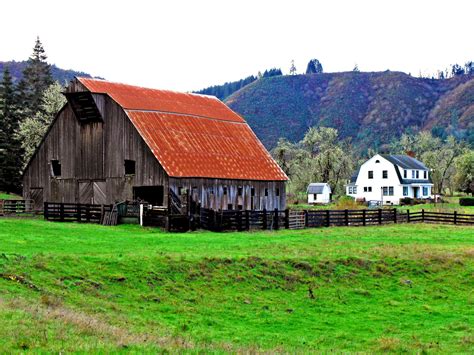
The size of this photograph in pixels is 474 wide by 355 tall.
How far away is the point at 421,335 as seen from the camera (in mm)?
19891

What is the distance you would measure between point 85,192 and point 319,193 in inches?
2340

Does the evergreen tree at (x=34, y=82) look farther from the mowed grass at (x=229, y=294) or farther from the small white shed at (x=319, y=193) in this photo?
the mowed grass at (x=229, y=294)

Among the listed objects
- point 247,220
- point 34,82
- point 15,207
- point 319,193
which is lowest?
point 247,220

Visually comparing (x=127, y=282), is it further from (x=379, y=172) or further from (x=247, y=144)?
(x=379, y=172)

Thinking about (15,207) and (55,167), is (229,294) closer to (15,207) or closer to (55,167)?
(15,207)

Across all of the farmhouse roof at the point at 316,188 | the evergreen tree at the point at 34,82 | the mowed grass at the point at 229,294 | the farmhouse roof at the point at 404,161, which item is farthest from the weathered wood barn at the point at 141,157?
the farmhouse roof at the point at 316,188

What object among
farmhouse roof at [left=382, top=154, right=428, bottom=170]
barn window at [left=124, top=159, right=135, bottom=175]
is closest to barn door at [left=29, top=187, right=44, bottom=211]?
barn window at [left=124, top=159, right=135, bottom=175]

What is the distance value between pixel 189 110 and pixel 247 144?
6108 mm

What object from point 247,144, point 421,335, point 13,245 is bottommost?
point 421,335

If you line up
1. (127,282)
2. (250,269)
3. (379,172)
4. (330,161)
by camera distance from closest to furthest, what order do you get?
(127,282), (250,269), (379,172), (330,161)

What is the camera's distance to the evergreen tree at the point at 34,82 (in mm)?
87844

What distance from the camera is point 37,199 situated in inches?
2197

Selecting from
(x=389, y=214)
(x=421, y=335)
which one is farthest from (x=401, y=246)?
(x=389, y=214)

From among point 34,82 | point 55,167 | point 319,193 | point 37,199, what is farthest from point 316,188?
point 37,199
